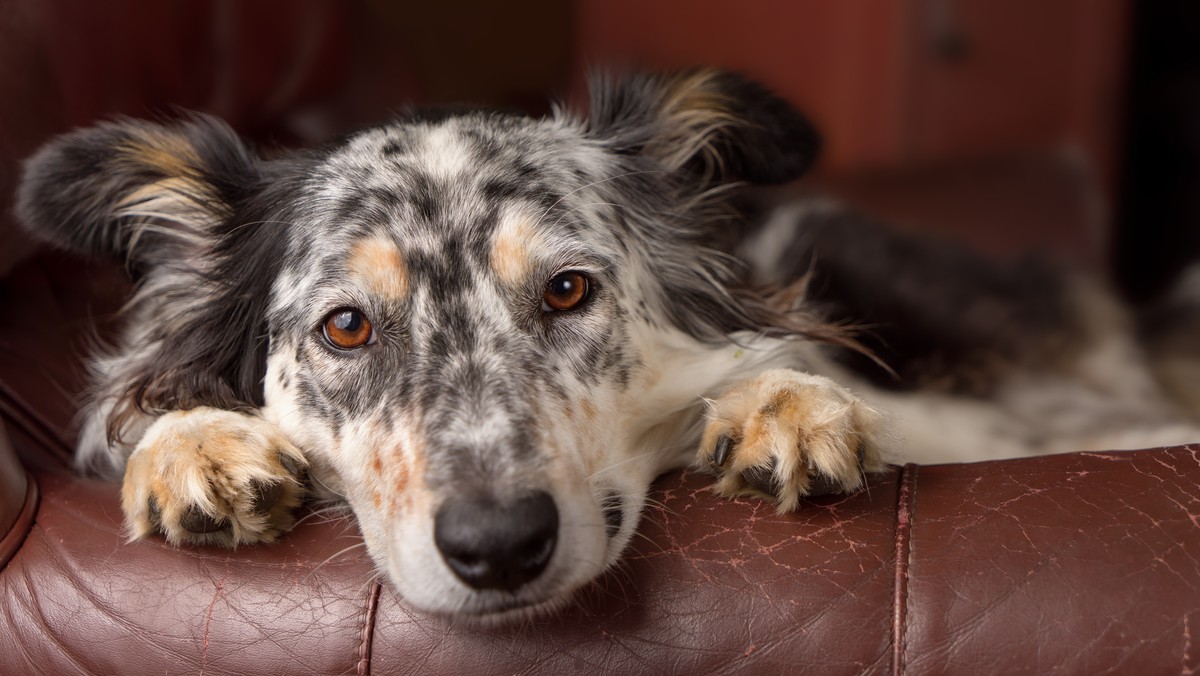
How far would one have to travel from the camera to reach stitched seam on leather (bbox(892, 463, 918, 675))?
1387 millimetres

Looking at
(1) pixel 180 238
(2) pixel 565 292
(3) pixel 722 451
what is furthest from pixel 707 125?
(1) pixel 180 238

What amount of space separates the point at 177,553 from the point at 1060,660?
127cm

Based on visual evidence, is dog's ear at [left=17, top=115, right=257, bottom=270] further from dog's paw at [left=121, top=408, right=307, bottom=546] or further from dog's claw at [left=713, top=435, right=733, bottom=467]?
dog's claw at [left=713, top=435, right=733, bottom=467]

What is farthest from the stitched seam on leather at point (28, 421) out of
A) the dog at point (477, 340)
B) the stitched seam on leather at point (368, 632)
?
the stitched seam on leather at point (368, 632)

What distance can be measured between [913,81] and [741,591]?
3.79 meters

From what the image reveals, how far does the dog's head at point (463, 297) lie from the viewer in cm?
156

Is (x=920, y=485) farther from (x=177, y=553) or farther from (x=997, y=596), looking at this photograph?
(x=177, y=553)

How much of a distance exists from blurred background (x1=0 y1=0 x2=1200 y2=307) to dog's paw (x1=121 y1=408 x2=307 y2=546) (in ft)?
5.31

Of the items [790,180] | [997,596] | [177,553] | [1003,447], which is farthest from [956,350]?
[177,553]

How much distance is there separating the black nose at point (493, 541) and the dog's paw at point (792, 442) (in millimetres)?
334

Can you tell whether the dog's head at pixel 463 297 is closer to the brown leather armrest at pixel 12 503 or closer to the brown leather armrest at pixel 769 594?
the brown leather armrest at pixel 769 594

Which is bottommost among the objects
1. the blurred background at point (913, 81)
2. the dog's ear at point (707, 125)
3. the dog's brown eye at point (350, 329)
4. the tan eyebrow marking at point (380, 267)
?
the blurred background at point (913, 81)

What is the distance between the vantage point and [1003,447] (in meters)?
2.58

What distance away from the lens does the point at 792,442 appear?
5.27 feet
